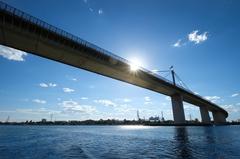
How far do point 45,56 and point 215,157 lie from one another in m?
30.6

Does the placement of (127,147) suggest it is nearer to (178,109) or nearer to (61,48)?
(61,48)

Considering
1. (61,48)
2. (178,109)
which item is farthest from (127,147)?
(178,109)

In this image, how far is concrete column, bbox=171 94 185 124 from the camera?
63.6 m

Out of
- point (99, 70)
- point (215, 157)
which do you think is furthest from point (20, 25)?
point (215, 157)

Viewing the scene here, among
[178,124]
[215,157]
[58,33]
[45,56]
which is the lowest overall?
[215,157]

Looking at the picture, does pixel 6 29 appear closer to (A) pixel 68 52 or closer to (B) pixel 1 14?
(B) pixel 1 14

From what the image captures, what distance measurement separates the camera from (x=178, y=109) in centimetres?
6456

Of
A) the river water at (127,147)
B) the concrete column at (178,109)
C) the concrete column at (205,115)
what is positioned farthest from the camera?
the concrete column at (205,115)

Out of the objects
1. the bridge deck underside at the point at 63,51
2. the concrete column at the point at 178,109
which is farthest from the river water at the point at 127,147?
the concrete column at the point at 178,109

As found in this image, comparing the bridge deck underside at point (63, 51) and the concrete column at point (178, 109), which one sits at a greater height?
the bridge deck underside at point (63, 51)

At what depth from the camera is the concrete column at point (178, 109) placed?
63.6 m

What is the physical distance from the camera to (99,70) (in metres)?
41.9

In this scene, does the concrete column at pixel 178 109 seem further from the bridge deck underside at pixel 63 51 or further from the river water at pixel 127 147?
the river water at pixel 127 147

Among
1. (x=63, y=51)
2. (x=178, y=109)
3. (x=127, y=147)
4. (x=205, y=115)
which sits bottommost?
(x=127, y=147)
